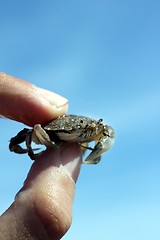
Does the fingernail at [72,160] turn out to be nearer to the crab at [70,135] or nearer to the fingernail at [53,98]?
the crab at [70,135]

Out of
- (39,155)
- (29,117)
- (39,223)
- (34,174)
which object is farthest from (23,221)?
(29,117)

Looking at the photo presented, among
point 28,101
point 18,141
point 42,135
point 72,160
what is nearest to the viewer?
point 72,160

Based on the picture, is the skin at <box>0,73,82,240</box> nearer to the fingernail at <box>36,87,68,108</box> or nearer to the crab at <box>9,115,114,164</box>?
the crab at <box>9,115,114,164</box>

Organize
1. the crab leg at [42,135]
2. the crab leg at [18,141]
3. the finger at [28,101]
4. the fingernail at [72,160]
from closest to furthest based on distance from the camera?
the fingernail at [72,160]
the crab leg at [42,135]
the finger at [28,101]
the crab leg at [18,141]

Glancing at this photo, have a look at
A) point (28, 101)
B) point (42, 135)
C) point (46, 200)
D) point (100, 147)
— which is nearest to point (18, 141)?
point (28, 101)

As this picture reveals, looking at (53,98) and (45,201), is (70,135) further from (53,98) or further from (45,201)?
(45,201)

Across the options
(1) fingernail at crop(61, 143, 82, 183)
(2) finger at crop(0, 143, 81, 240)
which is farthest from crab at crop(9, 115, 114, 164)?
(2) finger at crop(0, 143, 81, 240)

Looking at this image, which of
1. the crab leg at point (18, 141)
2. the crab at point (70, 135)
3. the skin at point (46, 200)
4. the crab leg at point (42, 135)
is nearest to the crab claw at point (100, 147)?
the crab at point (70, 135)
